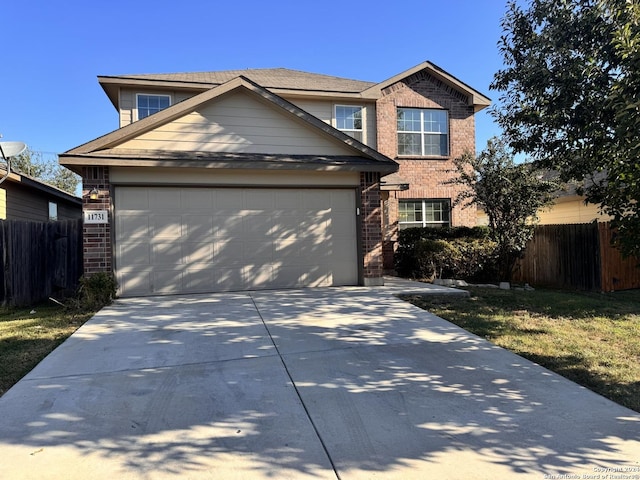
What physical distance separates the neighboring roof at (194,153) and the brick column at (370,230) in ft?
1.55

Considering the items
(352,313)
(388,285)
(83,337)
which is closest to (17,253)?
(83,337)

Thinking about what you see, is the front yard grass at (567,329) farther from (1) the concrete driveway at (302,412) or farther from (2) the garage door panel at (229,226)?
(2) the garage door panel at (229,226)

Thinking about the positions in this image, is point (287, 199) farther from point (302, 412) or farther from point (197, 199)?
point (302, 412)

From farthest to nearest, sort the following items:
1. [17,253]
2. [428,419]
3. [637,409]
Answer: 1. [17,253]
2. [637,409]
3. [428,419]

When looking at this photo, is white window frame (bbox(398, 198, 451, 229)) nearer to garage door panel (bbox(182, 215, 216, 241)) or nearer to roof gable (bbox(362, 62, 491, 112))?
roof gable (bbox(362, 62, 491, 112))

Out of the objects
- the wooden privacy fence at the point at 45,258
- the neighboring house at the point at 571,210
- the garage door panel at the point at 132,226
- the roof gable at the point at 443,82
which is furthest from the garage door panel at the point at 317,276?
the neighboring house at the point at 571,210

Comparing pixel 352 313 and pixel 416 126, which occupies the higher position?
pixel 416 126

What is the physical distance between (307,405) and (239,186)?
22.1ft

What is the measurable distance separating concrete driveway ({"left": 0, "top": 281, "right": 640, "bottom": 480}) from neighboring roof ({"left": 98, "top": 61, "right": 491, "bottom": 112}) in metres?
9.33

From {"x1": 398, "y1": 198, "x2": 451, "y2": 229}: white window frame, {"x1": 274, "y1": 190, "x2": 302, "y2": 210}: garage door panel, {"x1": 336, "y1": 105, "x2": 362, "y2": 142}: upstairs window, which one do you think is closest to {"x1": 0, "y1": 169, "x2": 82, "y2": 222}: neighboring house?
{"x1": 274, "y1": 190, "x2": 302, "y2": 210}: garage door panel

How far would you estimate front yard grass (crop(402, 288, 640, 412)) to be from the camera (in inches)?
189

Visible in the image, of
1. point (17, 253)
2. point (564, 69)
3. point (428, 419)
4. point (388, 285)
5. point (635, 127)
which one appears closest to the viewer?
point (428, 419)

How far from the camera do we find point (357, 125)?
15047mm

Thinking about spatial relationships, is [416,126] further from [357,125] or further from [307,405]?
[307,405]
